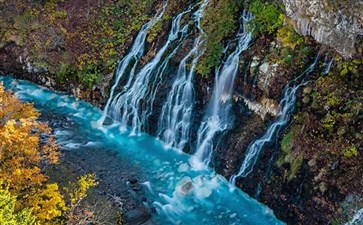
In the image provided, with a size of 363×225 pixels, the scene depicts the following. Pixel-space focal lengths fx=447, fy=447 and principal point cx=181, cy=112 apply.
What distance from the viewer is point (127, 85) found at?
24984mm

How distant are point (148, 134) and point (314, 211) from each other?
987cm

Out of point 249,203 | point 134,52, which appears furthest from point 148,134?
point 249,203

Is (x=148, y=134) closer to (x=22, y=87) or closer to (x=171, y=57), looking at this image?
(x=171, y=57)

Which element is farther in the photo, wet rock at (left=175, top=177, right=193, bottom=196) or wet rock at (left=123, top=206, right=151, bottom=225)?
wet rock at (left=175, top=177, right=193, bottom=196)

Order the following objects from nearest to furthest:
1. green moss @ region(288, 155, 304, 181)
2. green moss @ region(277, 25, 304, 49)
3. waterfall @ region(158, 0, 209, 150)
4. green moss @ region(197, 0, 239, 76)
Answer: green moss @ region(288, 155, 304, 181) → green moss @ region(277, 25, 304, 49) → green moss @ region(197, 0, 239, 76) → waterfall @ region(158, 0, 209, 150)

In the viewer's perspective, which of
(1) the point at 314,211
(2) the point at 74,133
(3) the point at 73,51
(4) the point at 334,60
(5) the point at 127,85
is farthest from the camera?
(3) the point at 73,51

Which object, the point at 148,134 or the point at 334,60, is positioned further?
the point at 148,134

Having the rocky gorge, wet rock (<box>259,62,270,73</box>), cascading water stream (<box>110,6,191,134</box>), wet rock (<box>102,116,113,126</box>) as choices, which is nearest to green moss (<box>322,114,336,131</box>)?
the rocky gorge

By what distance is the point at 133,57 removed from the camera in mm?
25703

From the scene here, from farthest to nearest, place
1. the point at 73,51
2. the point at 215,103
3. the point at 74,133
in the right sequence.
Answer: the point at 73,51 < the point at 74,133 < the point at 215,103

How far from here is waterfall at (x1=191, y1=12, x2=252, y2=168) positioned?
2086 centimetres

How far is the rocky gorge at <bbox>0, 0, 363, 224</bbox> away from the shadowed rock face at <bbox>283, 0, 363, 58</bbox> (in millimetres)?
41

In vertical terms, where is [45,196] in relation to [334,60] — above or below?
below

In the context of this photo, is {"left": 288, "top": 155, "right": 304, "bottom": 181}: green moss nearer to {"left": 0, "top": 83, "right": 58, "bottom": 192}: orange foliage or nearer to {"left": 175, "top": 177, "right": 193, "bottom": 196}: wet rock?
{"left": 175, "top": 177, "right": 193, "bottom": 196}: wet rock
